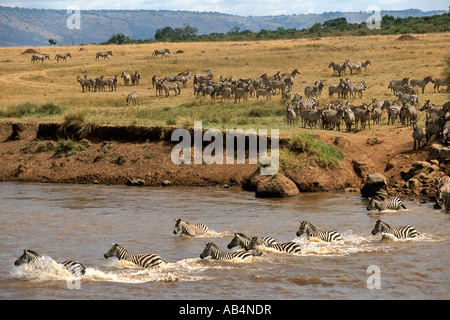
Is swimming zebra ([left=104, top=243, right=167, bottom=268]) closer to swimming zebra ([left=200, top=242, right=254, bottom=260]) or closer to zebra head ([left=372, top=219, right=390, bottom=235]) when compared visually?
swimming zebra ([left=200, top=242, right=254, bottom=260])

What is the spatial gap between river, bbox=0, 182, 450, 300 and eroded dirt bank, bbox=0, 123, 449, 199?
0.79 meters

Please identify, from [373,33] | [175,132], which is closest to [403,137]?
[175,132]

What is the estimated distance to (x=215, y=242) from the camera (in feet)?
43.2

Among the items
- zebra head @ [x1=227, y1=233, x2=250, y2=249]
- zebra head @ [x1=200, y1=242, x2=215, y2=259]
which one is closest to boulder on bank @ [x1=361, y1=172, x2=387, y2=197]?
zebra head @ [x1=227, y1=233, x2=250, y2=249]

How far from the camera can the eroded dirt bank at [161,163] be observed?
18656 mm

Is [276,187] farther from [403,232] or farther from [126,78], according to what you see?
[126,78]

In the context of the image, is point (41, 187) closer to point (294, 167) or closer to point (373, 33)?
point (294, 167)

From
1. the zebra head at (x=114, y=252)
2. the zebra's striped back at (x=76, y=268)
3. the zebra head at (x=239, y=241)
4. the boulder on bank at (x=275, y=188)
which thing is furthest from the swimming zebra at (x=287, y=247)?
the boulder on bank at (x=275, y=188)

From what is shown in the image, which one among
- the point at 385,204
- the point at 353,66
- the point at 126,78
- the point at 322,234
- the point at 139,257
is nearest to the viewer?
the point at 139,257

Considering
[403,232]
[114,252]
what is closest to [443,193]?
[403,232]

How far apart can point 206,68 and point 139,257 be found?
110 ft

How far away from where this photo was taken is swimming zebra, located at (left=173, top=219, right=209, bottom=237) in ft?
44.3

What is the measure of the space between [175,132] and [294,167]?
4.32 metres

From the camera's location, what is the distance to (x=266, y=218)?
1531 centimetres
